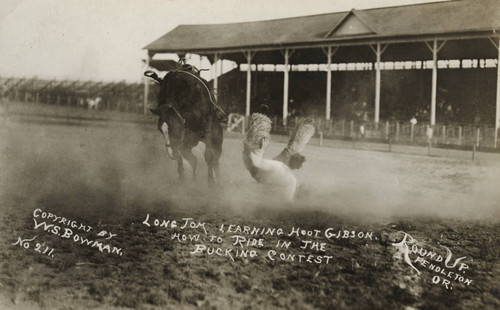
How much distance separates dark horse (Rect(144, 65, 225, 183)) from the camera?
6281 millimetres

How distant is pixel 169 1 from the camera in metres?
6.62

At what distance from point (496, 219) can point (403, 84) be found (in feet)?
64.4

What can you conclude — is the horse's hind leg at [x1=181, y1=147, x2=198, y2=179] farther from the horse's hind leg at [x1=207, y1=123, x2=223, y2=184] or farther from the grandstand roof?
the grandstand roof

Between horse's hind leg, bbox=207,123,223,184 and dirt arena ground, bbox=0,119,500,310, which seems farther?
horse's hind leg, bbox=207,123,223,184

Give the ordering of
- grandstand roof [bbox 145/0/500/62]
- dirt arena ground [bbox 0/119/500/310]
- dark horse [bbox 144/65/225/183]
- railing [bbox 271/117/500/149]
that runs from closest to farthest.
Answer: dirt arena ground [bbox 0/119/500/310] → dark horse [bbox 144/65/225/183] → railing [bbox 271/117/500/149] → grandstand roof [bbox 145/0/500/62]

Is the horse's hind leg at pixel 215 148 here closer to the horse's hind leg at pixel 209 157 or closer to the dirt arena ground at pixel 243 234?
A: the horse's hind leg at pixel 209 157

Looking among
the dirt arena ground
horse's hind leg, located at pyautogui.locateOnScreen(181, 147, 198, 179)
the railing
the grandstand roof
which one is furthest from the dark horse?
the grandstand roof

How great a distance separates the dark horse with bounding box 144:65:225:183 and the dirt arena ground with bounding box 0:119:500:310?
26 cm

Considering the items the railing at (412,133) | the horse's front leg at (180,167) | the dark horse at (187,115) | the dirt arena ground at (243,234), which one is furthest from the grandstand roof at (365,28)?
the horse's front leg at (180,167)

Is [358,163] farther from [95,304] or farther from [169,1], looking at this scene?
[95,304]

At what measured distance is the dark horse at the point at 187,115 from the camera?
6281mm

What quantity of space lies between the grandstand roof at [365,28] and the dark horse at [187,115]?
Answer: 4190 mm

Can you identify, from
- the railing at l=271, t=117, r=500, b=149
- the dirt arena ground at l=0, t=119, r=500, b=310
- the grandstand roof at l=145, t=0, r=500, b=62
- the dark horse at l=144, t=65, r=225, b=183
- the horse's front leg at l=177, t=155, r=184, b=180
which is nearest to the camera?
the dirt arena ground at l=0, t=119, r=500, b=310

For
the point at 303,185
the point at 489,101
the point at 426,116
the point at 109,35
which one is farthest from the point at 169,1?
the point at 489,101
